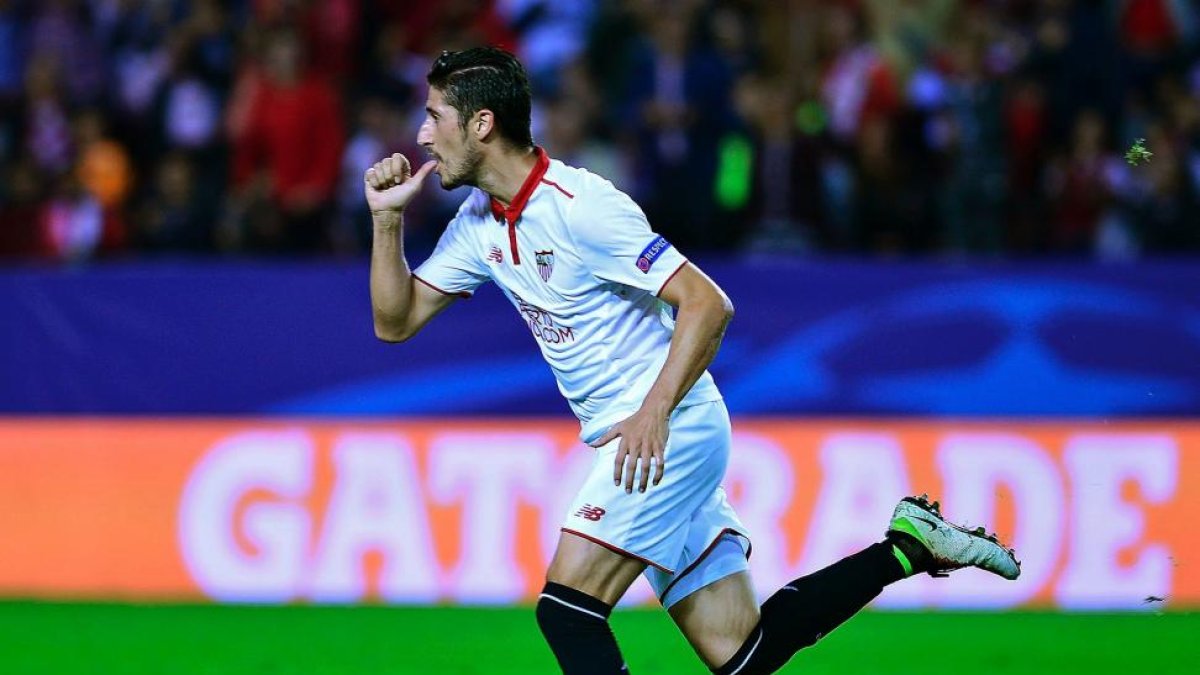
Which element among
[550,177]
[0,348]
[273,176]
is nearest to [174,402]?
[0,348]

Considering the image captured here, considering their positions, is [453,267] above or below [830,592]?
above

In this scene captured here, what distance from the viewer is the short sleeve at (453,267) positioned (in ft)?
18.7

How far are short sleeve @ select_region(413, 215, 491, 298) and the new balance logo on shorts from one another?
861 mm

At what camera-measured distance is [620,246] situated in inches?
207

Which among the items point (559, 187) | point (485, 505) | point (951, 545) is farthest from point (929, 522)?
point (485, 505)

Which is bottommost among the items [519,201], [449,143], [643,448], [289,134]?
[643,448]

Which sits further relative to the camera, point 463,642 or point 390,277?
point 463,642

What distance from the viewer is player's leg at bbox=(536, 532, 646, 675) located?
16.8 feet

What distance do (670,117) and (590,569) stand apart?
6553 millimetres

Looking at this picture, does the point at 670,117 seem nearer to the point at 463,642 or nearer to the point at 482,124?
the point at 463,642

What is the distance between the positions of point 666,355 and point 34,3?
929cm

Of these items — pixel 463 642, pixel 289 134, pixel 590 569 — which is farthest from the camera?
pixel 289 134

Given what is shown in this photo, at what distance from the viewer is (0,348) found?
35.6 ft

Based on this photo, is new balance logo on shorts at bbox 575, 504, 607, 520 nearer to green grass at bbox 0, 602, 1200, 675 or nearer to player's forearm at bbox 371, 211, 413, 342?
player's forearm at bbox 371, 211, 413, 342
